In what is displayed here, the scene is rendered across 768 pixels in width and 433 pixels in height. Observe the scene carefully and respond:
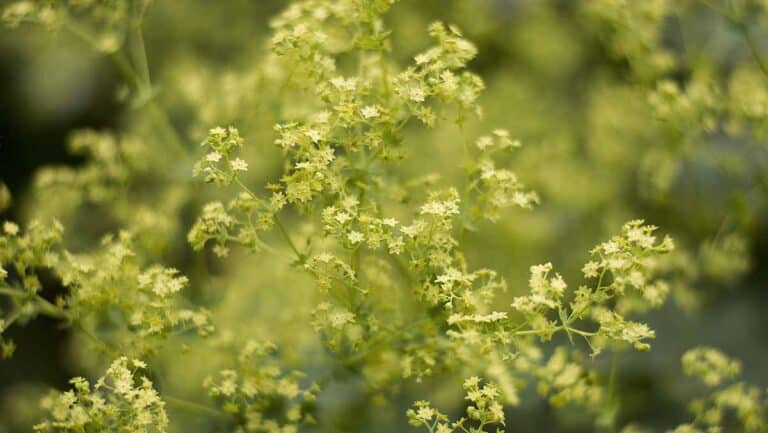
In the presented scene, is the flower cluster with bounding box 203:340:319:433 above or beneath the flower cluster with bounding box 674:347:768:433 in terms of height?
beneath

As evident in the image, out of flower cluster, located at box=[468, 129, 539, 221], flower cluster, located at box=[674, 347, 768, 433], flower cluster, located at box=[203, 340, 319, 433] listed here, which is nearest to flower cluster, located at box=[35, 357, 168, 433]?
flower cluster, located at box=[203, 340, 319, 433]

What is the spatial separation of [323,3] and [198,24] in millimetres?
1396

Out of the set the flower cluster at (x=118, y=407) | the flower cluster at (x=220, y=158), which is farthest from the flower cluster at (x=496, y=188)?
the flower cluster at (x=118, y=407)

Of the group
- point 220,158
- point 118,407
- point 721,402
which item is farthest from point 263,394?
point 721,402

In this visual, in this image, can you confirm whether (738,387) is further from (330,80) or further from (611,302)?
(330,80)

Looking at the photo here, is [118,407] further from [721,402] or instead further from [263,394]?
[721,402]

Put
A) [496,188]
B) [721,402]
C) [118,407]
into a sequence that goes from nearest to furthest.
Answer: [118,407]
[496,188]
[721,402]

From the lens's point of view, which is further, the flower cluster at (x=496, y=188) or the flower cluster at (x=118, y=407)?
the flower cluster at (x=496, y=188)

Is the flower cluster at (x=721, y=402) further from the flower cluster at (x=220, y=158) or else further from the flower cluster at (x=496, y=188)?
the flower cluster at (x=220, y=158)

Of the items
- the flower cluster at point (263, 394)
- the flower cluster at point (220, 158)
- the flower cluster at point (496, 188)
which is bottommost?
the flower cluster at point (263, 394)

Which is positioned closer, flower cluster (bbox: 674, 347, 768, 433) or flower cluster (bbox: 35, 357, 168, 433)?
flower cluster (bbox: 35, 357, 168, 433)

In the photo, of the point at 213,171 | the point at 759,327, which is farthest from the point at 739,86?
the point at 213,171

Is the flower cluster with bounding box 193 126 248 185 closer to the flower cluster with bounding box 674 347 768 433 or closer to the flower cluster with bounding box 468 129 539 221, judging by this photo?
the flower cluster with bounding box 468 129 539 221

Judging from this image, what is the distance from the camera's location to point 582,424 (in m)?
1.62
